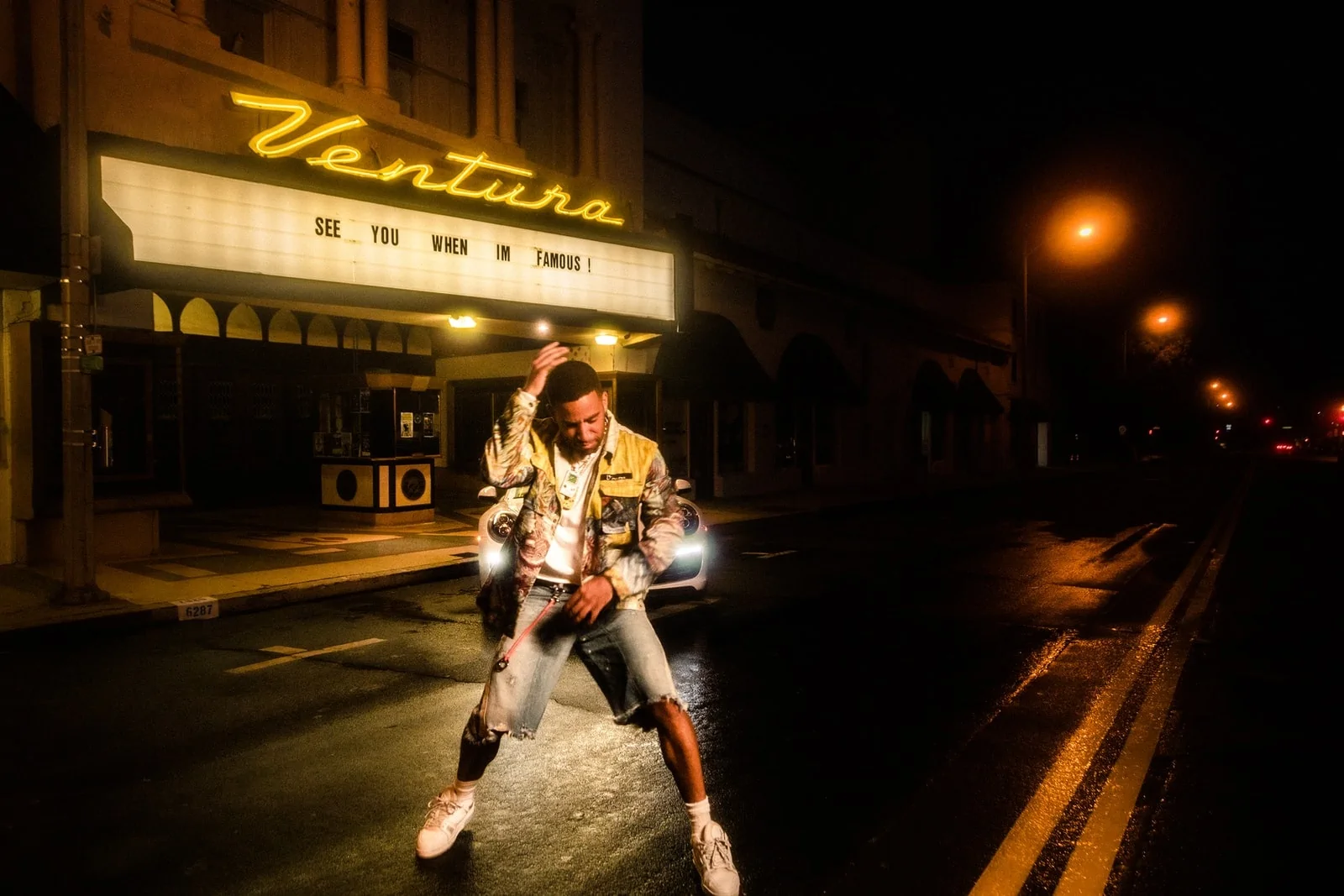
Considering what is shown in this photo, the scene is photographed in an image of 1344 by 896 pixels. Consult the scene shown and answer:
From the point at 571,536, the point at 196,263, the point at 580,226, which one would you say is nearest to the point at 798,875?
the point at 571,536

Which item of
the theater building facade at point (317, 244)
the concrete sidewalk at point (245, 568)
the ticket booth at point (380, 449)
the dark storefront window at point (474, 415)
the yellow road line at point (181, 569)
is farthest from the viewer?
the dark storefront window at point (474, 415)

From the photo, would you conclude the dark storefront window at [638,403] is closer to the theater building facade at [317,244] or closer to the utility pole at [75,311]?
the theater building facade at [317,244]

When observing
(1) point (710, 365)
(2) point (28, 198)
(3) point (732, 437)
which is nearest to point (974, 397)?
(3) point (732, 437)

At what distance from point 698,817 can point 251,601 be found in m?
6.80

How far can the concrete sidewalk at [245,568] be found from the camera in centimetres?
819

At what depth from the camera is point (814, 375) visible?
2397 cm

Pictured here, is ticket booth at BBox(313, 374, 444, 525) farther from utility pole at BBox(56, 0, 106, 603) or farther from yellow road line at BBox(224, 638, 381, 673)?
yellow road line at BBox(224, 638, 381, 673)

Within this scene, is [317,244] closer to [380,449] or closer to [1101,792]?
[380,449]

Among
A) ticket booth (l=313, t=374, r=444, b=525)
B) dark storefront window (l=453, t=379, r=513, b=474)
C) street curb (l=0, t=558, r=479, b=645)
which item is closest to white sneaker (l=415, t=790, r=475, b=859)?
street curb (l=0, t=558, r=479, b=645)

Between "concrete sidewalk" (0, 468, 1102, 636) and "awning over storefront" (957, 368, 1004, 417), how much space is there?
1931 centimetres

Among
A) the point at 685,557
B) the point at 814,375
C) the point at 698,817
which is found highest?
the point at 814,375

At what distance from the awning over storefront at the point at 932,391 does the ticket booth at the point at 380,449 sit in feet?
66.1

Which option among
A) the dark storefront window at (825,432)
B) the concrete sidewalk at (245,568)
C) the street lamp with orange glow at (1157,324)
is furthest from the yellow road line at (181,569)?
the street lamp with orange glow at (1157,324)

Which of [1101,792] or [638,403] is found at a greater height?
[638,403]
